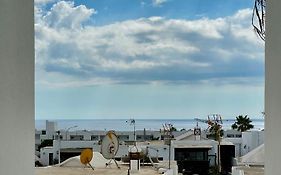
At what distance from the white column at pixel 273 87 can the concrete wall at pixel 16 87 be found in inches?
27.0

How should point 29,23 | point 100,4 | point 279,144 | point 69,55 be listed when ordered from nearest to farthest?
point 279,144, point 29,23, point 100,4, point 69,55

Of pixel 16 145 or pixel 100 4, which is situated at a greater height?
pixel 100 4

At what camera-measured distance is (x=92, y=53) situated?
11.8m

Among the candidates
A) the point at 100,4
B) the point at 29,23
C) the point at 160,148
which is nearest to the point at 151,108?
the point at 160,148

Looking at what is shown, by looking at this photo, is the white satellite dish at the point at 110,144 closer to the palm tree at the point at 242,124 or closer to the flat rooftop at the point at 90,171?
the flat rooftop at the point at 90,171

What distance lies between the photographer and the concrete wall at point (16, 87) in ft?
4.00

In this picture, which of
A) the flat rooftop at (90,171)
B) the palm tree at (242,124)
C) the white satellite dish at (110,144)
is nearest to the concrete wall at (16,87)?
the white satellite dish at (110,144)

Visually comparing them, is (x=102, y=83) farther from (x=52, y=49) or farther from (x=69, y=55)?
(x=52, y=49)

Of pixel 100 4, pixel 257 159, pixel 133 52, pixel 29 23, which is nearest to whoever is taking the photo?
pixel 29 23

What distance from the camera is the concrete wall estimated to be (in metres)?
1.22

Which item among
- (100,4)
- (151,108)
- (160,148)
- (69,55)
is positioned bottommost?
(160,148)

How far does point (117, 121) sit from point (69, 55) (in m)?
2.34

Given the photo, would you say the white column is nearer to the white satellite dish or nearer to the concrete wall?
the concrete wall

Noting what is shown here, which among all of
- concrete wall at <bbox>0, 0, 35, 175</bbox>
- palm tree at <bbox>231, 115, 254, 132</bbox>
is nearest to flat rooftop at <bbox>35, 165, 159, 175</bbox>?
concrete wall at <bbox>0, 0, 35, 175</bbox>
